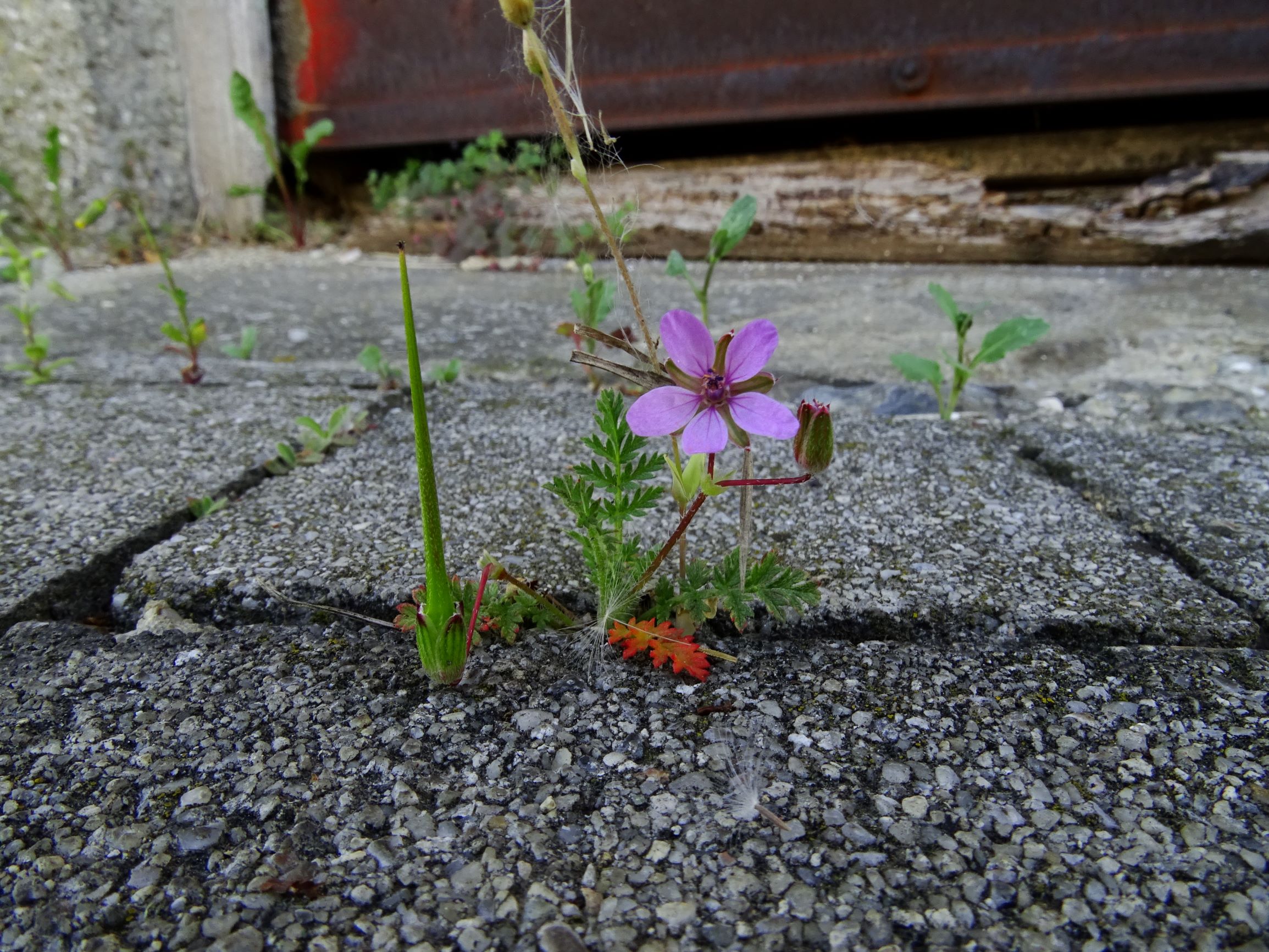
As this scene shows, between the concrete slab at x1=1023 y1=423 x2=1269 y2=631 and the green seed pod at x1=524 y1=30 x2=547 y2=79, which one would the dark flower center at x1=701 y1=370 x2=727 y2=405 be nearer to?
the green seed pod at x1=524 y1=30 x2=547 y2=79

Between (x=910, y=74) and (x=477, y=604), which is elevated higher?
(x=910, y=74)

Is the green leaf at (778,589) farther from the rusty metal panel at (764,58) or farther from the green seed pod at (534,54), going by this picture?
the rusty metal panel at (764,58)

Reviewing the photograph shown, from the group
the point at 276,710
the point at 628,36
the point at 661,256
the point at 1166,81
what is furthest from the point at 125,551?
the point at 1166,81

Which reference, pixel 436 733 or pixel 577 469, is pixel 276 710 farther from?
pixel 577 469

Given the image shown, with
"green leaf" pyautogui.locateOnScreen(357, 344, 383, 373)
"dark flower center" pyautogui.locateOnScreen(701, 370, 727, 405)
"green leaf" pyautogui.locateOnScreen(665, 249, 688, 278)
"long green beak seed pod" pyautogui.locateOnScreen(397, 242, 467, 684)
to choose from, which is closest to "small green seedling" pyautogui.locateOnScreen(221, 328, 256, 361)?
"green leaf" pyautogui.locateOnScreen(357, 344, 383, 373)

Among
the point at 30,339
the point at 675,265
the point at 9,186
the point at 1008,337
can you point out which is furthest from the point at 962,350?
the point at 9,186

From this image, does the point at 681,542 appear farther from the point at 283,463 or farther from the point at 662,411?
the point at 283,463
